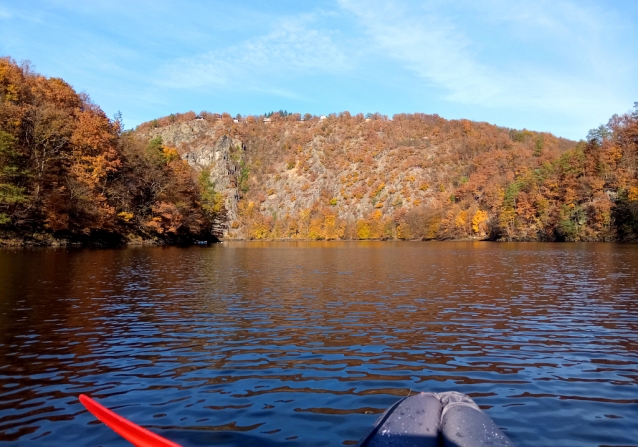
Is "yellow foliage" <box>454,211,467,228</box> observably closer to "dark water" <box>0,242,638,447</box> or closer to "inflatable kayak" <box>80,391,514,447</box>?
"dark water" <box>0,242,638,447</box>

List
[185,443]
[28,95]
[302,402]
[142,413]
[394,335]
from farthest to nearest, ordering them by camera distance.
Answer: [28,95]
[394,335]
[302,402]
[142,413]
[185,443]

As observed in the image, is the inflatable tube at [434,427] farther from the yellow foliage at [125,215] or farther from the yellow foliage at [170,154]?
the yellow foliage at [170,154]

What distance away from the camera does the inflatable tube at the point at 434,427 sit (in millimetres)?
5129

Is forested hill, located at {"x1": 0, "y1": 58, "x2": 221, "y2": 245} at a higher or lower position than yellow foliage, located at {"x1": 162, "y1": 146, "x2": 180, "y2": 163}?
lower

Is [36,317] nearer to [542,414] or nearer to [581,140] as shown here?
[542,414]

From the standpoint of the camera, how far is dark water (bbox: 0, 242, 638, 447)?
7.69 m

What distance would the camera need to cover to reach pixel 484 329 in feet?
50.8

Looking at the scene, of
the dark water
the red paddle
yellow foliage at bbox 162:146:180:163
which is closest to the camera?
the red paddle

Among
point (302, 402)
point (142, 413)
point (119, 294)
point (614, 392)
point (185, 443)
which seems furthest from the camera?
point (119, 294)

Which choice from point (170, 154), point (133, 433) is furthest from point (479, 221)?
point (133, 433)

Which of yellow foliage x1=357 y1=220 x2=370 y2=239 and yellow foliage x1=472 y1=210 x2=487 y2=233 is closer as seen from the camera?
yellow foliage x1=472 y1=210 x2=487 y2=233

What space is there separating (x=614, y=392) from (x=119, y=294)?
2048 centimetres

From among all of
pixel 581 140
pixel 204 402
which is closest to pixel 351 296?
pixel 204 402

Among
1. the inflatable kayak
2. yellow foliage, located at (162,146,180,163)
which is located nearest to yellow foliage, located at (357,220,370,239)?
yellow foliage, located at (162,146,180,163)
